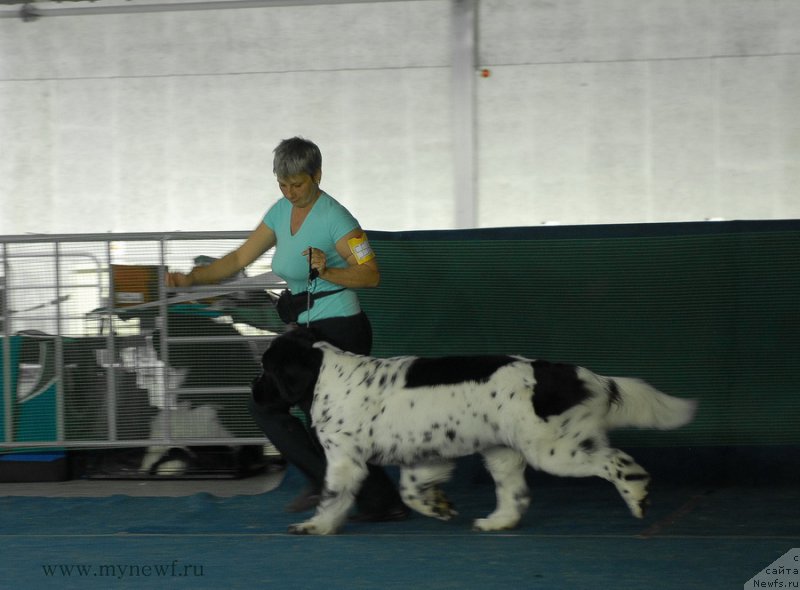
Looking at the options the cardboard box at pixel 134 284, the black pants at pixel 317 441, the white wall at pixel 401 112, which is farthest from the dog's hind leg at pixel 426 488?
the white wall at pixel 401 112

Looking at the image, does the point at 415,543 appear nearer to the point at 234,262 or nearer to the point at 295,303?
the point at 295,303

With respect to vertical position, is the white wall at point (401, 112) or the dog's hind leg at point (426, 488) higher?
the white wall at point (401, 112)

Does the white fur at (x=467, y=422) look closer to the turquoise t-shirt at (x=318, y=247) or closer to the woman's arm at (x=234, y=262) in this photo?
the turquoise t-shirt at (x=318, y=247)

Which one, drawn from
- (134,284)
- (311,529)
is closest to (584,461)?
(311,529)

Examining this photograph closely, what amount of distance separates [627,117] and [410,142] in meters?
1.87

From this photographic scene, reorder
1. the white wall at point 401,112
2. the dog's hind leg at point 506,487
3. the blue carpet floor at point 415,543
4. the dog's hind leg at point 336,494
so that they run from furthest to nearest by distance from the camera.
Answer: the white wall at point 401,112 → the dog's hind leg at point 506,487 → the dog's hind leg at point 336,494 → the blue carpet floor at point 415,543

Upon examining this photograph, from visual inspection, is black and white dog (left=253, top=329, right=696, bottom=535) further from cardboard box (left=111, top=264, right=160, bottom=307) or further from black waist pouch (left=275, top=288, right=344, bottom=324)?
cardboard box (left=111, top=264, right=160, bottom=307)

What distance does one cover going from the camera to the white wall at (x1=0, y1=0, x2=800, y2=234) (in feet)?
28.7

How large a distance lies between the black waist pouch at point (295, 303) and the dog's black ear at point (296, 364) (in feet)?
0.39

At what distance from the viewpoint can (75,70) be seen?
9539 millimetres

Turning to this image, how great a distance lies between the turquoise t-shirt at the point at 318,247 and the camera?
4.04 metres

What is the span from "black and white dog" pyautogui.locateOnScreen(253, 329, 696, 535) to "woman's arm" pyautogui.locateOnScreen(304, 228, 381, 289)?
0.29 metres

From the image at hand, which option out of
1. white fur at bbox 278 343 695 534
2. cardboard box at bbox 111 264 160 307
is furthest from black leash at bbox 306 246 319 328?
cardboard box at bbox 111 264 160 307

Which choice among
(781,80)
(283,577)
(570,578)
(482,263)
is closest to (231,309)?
(482,263)
